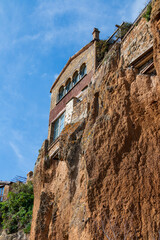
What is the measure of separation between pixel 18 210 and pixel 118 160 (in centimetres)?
1290

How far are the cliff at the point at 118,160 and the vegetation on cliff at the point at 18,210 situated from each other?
6708 millimetres

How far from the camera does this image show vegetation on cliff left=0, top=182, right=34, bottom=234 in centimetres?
2000

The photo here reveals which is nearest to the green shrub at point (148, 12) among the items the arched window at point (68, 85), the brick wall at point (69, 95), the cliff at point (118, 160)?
the cliff at point (118, 160)

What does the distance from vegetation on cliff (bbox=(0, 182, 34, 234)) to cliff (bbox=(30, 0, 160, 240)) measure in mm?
6708

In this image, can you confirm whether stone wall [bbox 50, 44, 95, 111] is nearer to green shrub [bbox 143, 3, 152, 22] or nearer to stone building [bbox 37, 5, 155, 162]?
stone building [bbox 37, 5, 155, 162]

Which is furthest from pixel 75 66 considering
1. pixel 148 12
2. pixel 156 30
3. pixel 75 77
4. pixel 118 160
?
pixel 118 160

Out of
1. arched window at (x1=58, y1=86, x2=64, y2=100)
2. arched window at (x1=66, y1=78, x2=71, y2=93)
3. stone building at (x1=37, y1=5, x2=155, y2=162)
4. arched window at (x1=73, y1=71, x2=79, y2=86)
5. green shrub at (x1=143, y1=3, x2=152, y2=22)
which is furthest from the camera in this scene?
arched window at (x1=58, y1=86, x2=64, y2=100)

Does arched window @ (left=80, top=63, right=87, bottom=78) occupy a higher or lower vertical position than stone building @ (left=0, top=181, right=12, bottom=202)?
higher

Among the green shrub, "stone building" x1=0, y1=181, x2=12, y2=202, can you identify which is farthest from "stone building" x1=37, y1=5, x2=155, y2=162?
"stone building" x1=0, y1=181, x2=12, y2=202

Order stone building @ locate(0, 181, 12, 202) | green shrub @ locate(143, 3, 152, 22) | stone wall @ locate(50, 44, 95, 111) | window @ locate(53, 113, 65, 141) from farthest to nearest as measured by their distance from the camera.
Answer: stone building @ locate(0, 181, 12, 202) < window @ locate(53, 113, 65, 141) < stone wall @ locate(50, 44, 95, 111) < green shrub @ locate(143, 3, 152, 22)

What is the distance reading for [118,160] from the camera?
1026cm

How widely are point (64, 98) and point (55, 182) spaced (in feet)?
16.6

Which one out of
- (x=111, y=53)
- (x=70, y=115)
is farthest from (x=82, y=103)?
(x=111, y=53)

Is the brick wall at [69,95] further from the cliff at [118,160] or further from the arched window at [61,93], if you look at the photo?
the cliff at [118,160]
